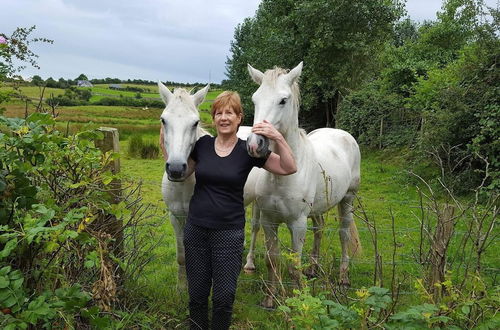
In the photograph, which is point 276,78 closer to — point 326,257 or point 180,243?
point 326,257

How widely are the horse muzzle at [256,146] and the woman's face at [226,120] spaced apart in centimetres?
15

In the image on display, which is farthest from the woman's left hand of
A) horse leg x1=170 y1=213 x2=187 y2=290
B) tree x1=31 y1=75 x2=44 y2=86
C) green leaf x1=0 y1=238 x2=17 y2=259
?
tree x1=31 y1=75 x2=44 y2=86

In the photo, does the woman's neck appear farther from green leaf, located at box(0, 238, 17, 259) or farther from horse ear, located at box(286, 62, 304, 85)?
green leaf, located at box(0, 238, 17, 259)

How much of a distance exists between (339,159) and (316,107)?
55.2 ft

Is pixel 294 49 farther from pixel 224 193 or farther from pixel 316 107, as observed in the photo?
pixel 224 193

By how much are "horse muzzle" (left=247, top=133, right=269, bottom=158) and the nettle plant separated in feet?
2.88

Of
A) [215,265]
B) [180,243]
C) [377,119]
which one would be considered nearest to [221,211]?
[215,265]

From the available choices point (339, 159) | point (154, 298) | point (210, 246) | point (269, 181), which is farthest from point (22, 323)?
point (339, 159)

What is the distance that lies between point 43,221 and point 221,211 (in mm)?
1119

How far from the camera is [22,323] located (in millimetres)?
1835

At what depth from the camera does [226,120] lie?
276cm

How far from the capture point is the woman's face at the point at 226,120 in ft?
9.05

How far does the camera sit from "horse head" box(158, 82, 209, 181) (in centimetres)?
278

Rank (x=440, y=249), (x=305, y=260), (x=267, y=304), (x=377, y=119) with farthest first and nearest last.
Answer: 1. (x=377, y=119)
2. (x=305, y=260)
3. (x=267, y=304)
4. (x=440, y=249)
